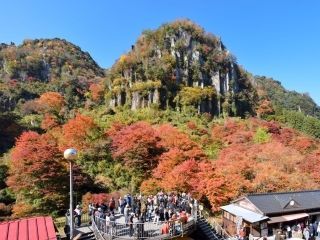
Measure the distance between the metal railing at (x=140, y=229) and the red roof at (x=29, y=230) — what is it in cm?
591

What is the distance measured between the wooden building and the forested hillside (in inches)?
122

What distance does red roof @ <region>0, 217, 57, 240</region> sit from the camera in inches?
416

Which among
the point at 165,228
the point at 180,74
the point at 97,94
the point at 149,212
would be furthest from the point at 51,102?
the point at 165,228

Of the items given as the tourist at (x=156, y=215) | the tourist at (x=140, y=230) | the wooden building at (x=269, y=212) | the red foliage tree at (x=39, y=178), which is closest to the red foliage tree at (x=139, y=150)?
the red foliage tree at (x=39, y=178)

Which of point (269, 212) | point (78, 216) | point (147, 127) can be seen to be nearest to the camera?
point (78, 216)

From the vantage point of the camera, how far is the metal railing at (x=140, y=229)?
1706 cm

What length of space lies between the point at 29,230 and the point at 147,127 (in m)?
33.3

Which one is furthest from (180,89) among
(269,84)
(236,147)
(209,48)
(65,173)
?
(269,84)

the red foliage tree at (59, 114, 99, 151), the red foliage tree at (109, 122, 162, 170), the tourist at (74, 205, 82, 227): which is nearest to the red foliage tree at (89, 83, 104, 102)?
the red foliage tree at (59, 114, 99, 151)

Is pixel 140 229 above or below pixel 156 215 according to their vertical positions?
below

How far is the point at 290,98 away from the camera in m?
134

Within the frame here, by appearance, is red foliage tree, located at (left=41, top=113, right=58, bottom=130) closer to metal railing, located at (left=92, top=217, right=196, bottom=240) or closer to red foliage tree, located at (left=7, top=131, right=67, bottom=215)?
red foliage tree, located at (left=7, top=131, right=67, bottom=215)

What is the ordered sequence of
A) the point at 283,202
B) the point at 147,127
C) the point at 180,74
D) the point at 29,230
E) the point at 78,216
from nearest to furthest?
the point at 29,230
the point at 78,216
the point at 283,202
the point at 147,127
the point at 180,74

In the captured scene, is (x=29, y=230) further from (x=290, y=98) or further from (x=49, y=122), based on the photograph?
(x=290, y=98)
